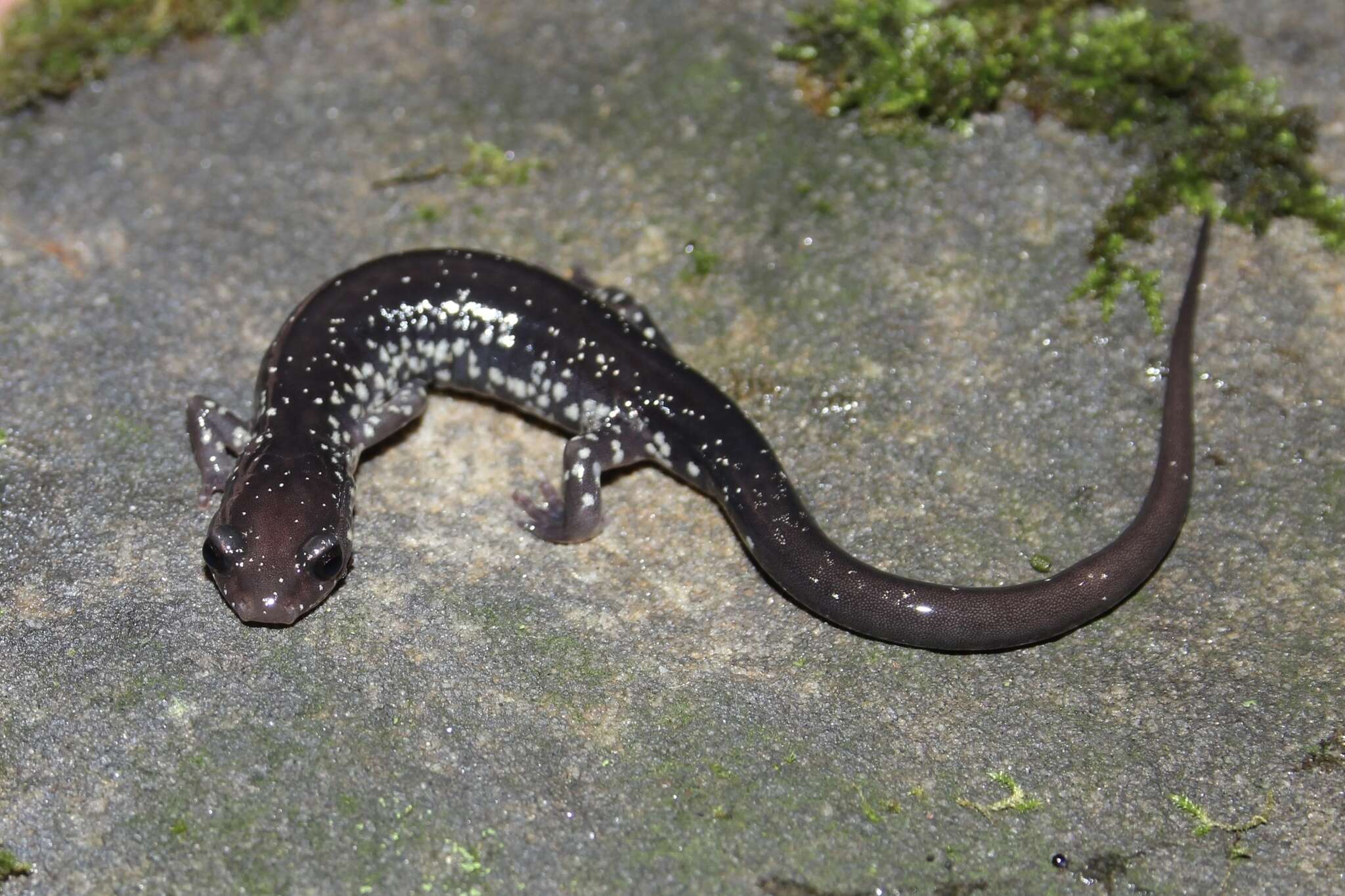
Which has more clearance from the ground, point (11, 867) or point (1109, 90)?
point (1109, 90)

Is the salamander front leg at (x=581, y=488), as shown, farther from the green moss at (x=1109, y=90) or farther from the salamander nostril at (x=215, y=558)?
the green moss at (x=1109, y=90)

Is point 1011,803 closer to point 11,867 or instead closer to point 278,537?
point 278,537

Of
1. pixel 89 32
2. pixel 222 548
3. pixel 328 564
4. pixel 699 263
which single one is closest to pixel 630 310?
pixel 699 263

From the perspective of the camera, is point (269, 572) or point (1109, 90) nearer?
point (269, 572)

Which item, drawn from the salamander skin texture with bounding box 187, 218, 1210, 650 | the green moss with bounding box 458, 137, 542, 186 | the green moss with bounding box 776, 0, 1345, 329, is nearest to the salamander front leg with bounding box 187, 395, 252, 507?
the salamander skin texture with bounding box 187, 218, 1210, 650

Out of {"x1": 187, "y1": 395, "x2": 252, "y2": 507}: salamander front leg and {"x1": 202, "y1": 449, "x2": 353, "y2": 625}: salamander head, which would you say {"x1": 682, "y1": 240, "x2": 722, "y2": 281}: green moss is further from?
{"x1": 187, "y1": 395, "x2": 252, "y2": 507}: salamander front leg

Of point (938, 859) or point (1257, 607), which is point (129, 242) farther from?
point (1257, 607)

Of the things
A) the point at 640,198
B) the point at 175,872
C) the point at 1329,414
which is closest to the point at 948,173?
the point at 640,198
